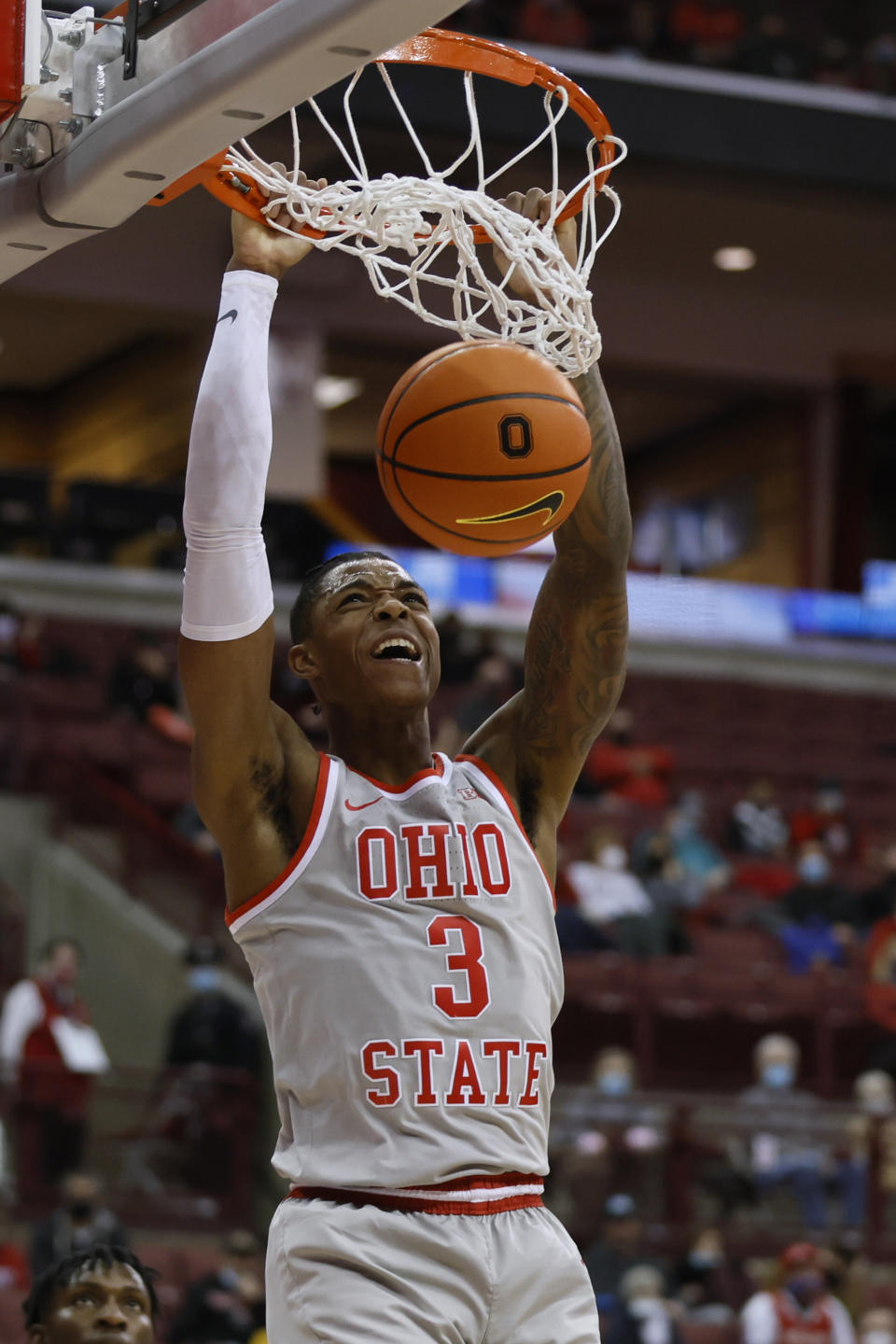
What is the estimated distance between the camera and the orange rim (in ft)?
11.5

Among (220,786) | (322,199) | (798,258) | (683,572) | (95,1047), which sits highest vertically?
(322,199)

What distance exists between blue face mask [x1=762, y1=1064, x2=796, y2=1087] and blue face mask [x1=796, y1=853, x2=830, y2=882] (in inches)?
116

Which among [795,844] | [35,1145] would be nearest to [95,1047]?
[35,1145]

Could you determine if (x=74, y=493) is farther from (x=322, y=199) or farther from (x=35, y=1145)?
(x=322, y=199)

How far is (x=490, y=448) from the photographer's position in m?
3.76

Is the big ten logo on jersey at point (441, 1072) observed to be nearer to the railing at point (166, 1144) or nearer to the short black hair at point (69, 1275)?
the short black hair at point (69, 1275)

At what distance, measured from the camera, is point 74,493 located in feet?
53.3

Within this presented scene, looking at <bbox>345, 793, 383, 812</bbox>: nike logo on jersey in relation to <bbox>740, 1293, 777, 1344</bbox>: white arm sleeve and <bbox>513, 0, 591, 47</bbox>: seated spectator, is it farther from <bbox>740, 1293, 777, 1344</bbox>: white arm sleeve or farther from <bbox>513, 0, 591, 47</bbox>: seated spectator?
<bbox>513, 0, 591, 47</bbox>: seated spectator

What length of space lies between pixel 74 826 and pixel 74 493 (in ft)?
13.8

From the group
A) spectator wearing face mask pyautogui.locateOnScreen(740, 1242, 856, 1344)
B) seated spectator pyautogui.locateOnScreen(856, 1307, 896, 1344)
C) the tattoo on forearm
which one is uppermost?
the tattoo on forearm

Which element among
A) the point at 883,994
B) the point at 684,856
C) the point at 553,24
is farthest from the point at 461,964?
the point at 553,24

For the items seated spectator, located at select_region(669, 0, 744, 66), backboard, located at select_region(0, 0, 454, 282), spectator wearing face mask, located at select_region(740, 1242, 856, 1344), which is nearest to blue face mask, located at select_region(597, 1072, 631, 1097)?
spectator wearing face mask, located at select_region(740, 1242, 856, 1344)

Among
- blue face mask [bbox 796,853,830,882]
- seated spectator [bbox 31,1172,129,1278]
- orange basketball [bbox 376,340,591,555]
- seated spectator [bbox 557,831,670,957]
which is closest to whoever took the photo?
orange basketball [bbox 376,340,591,555]

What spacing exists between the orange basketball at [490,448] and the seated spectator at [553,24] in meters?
12.9
